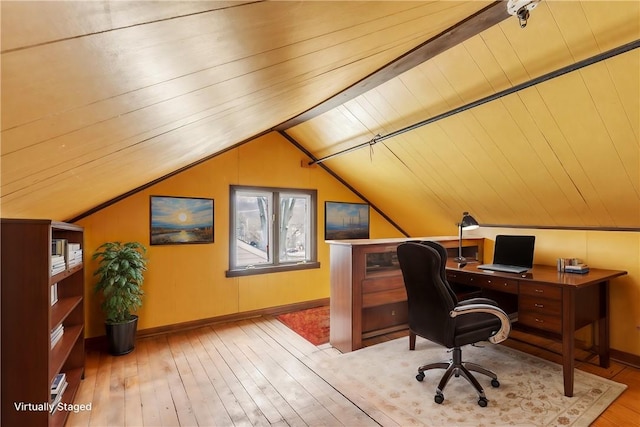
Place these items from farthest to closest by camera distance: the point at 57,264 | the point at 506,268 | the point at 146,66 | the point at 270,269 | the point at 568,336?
the point at 270,269 → the point at 506,268 → the point at 568,336 → the point at 57,264 → the point at 146,66

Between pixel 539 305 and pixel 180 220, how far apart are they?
4075mm

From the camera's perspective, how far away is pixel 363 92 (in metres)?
3.05

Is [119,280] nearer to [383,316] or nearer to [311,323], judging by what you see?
[311,323]

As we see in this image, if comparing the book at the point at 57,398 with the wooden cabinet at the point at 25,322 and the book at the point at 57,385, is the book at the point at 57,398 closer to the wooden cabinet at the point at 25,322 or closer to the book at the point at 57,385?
the book at the point at 57,385

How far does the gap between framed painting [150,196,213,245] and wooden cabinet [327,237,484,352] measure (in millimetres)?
1819

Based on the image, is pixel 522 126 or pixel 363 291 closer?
pixel 522 126

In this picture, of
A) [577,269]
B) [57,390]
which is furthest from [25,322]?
[577,269]

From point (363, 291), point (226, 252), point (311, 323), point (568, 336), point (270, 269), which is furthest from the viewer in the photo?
point (270, 269)

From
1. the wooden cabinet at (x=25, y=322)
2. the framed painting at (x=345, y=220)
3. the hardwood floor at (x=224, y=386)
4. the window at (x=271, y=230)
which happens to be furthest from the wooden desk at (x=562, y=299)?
the wooden cabinet at (x=25, y=322)

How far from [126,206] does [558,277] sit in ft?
15.3

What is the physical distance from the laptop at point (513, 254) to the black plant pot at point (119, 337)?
3850mm

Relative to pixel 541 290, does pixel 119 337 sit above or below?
below

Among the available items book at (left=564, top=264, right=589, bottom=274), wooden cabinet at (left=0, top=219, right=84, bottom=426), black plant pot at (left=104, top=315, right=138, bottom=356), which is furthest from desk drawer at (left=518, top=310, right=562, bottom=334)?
black plant pot at (left=104, top=315, right=138, bottom=356)

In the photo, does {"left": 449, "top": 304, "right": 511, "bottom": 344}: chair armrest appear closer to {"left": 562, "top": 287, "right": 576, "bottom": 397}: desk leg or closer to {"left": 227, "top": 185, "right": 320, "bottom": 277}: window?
{"left": 562, "top": 287, "right": 576, "bottom": 397}: desk leg
